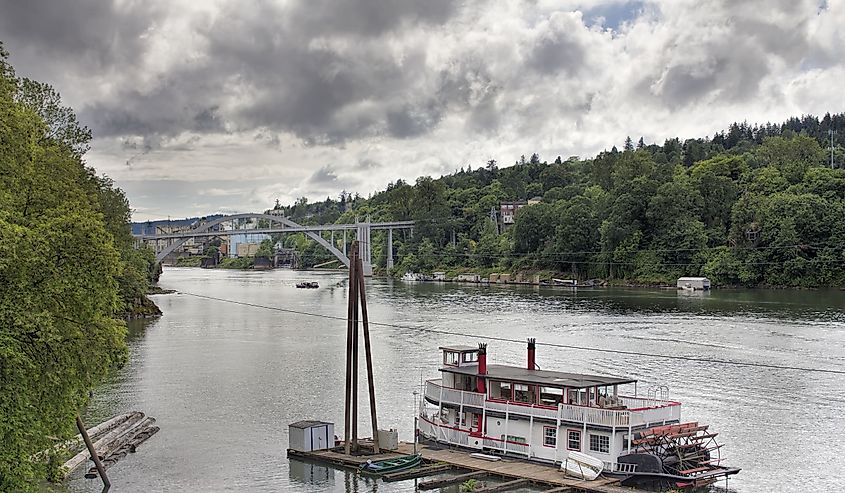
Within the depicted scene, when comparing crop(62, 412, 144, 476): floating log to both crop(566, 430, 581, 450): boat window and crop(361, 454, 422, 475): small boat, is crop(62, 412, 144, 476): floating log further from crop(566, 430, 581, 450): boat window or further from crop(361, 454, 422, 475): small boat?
crop(566, 430, 581, 450): boat window

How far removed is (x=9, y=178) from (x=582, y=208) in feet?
356

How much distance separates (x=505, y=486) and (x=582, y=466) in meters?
2.09

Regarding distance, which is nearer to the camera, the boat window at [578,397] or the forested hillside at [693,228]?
the boat window at [578,397]

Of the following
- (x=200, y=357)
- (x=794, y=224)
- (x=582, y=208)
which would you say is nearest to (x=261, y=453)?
(x=200, y=357)

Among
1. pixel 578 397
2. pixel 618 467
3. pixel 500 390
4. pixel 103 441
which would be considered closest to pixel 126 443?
pixel 103 441

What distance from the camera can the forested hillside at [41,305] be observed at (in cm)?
1608

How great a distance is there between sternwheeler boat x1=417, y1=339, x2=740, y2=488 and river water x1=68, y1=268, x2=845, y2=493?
6.21 feet

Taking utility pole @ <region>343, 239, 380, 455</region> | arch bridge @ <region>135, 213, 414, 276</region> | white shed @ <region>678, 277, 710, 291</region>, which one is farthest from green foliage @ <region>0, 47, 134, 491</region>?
arch bridge @ <region>135, 213, 414, 276</region>

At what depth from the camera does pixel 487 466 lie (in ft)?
85.6

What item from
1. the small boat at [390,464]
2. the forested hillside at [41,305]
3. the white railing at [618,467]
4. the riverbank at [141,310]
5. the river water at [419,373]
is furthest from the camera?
the riverbank at [141,310]

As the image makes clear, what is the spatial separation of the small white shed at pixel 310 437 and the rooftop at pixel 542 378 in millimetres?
3987

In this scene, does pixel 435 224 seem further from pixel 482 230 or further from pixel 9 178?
pixel 9 178

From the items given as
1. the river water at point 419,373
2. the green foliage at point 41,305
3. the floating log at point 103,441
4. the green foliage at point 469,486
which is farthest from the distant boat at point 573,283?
the green foliage at point 41,305

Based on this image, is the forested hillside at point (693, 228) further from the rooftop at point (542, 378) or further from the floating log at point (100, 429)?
the floating log at point (100, 429)
